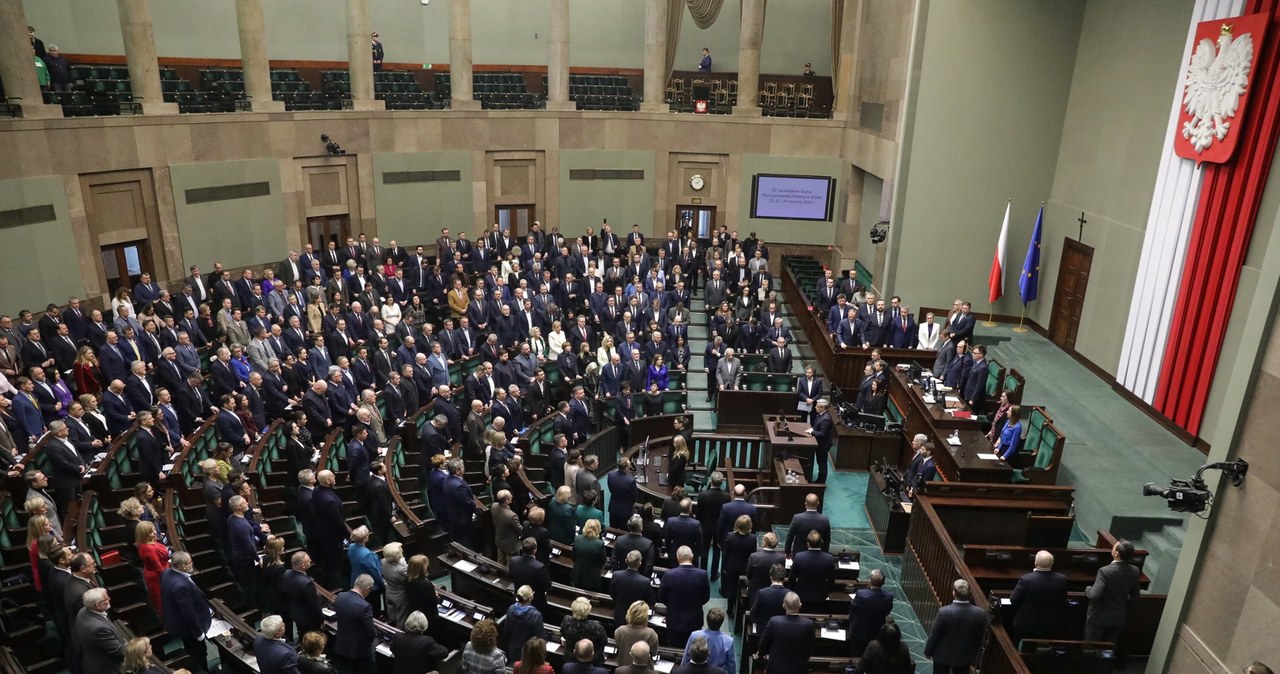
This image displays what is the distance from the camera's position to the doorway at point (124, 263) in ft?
48.0

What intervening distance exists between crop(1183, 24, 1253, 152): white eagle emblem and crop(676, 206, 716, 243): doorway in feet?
38.6

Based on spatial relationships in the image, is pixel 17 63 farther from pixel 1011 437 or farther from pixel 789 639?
pixel 1011 437

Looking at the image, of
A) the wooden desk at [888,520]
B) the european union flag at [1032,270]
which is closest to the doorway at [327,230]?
the wooden desk at [888,520]

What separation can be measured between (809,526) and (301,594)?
4.34 m

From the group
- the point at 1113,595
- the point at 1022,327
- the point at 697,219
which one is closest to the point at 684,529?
the point at 1113,595

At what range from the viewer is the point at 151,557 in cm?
655

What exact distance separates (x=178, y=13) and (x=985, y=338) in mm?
18025

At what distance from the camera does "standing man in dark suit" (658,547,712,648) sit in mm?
6742

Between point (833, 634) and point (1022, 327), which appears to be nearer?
point (833, 634)

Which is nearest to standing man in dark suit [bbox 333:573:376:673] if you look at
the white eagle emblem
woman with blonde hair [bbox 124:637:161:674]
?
woman with blonde hair [bbox 124:637:161:674]

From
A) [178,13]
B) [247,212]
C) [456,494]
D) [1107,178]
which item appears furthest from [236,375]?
[1107,178]

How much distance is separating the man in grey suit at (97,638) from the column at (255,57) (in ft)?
43.1

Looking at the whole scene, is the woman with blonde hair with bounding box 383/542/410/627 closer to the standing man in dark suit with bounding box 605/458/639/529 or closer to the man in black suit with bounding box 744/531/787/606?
the standing man in dark suit with bounding box 605/458/639/529

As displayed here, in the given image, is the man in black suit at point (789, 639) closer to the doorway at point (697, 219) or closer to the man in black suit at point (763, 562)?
the man in black suit at point (763, 562)
